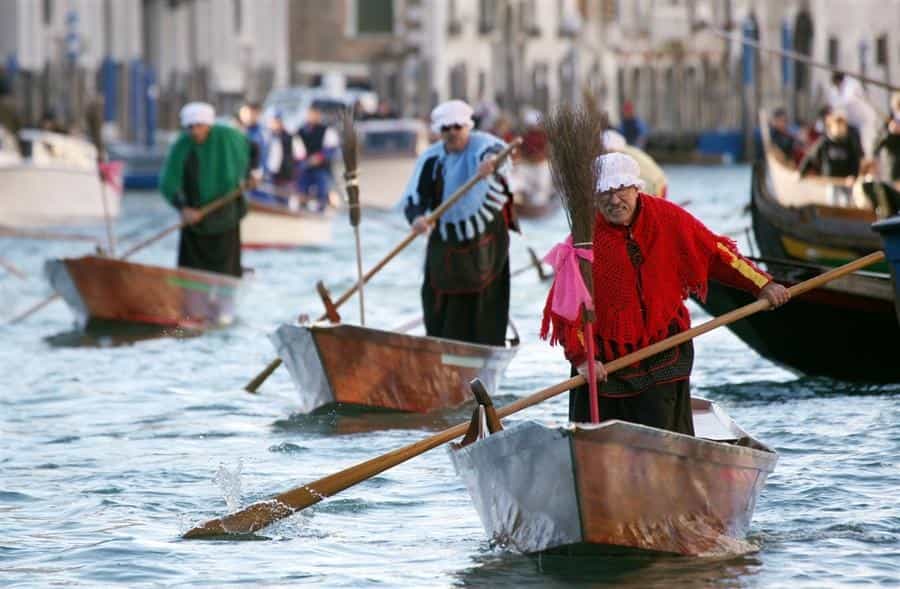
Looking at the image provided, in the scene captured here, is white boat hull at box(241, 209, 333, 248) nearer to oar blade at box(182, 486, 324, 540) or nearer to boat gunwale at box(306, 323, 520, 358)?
boat gunwale at box(306, 323, 520, 358)

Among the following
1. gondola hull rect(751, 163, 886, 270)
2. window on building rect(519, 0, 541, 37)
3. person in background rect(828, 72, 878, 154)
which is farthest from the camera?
window on building rect(519, 0, 541, 37)

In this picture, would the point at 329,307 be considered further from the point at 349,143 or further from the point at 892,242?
the point at 892,242

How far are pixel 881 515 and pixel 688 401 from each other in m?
1.08

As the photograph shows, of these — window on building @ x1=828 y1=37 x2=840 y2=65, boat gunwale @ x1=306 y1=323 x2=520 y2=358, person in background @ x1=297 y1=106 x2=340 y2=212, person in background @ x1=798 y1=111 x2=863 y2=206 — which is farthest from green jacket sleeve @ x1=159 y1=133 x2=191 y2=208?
window on building @ x1=828 y1=37 x2=840 y2=65

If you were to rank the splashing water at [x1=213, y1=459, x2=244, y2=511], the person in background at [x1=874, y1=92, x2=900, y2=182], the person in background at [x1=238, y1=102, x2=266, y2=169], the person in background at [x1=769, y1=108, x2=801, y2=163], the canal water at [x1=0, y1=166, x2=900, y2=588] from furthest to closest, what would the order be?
the person in background at [x1=769, y1=108, x2=801, y2=163] < the person in background at [x1=238, y1=102, x2=266, y2=169] < the person in background at [x1=874, y1=92, x2=900, y2=182] < the splashing water at [x1=213, y1=459, x2=244, y2=511] < the canal water at [x1=0, y1=166, x2=900, y2=588]

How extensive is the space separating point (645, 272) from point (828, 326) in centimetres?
478

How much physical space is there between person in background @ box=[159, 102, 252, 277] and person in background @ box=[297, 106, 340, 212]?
11.4 meters

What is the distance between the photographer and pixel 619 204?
26.2ft

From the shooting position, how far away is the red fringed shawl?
8.03 m

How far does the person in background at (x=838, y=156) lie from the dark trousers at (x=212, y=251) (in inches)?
301

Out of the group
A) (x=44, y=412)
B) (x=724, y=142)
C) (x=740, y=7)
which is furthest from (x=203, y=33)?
(x=44, y=412)

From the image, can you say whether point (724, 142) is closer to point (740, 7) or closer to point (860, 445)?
point (740, 7)

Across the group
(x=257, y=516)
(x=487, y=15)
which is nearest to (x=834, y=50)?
(x=487, y=15)

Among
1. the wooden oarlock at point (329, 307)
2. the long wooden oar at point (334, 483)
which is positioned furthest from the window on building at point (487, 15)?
the long wooden oar at point (334, 483)
